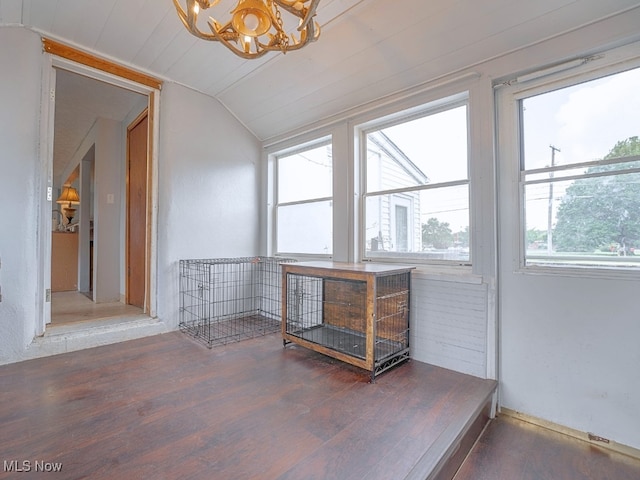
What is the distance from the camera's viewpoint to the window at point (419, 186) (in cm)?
231

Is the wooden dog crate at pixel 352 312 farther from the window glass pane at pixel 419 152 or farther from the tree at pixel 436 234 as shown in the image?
the window glass pane at pixel 419 152

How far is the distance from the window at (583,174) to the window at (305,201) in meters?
1.76

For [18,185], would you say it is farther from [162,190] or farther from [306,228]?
[306,228]

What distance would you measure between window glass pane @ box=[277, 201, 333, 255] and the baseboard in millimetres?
1977

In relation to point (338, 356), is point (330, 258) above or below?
above

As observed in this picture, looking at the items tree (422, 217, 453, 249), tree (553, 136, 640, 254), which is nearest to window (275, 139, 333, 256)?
tree (422, 217, 453, 249)

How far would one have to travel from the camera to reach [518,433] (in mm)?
1775

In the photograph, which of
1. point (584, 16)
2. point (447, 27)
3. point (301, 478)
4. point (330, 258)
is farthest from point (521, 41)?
point (301, 478)

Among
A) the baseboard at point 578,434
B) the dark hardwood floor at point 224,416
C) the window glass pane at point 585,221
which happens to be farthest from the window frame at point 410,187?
the baseboard at point 578,434

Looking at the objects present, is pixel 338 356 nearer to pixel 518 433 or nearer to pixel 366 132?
pixel 518 433

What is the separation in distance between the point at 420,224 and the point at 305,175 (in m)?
1.57

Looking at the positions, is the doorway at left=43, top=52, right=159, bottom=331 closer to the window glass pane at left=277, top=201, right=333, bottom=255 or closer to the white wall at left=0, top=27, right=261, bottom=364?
the white wall at left=0, top=27, right=261, bottom=364

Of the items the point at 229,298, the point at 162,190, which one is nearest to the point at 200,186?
the point at 162,190

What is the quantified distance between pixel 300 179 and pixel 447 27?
2055mm
